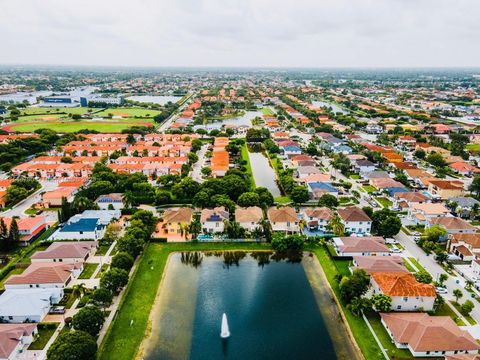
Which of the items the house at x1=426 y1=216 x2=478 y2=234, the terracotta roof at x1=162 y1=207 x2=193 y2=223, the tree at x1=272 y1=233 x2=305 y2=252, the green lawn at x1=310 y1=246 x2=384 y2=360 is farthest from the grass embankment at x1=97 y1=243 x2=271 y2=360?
the house at x1=426 y1=216 x2=478 y2=234

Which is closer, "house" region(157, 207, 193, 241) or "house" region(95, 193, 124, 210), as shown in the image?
"house" region(157, 207, 193, 241)

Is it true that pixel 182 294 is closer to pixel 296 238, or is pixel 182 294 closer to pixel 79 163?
pixel 296 238

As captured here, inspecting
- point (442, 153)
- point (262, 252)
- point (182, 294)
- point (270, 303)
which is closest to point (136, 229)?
point (182, 294)

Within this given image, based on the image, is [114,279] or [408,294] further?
[114,279]

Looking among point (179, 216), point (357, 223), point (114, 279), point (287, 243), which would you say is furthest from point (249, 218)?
point (114, 279)

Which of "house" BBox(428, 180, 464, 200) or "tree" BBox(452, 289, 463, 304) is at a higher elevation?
"house" BBox(428, 180, 464, 200)

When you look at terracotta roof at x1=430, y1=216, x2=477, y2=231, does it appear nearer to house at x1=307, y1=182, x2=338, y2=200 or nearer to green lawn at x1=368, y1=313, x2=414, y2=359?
house at x1=307, y1=182, x2=338, y2=200

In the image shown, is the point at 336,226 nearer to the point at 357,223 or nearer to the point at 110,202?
the point at 357,223
